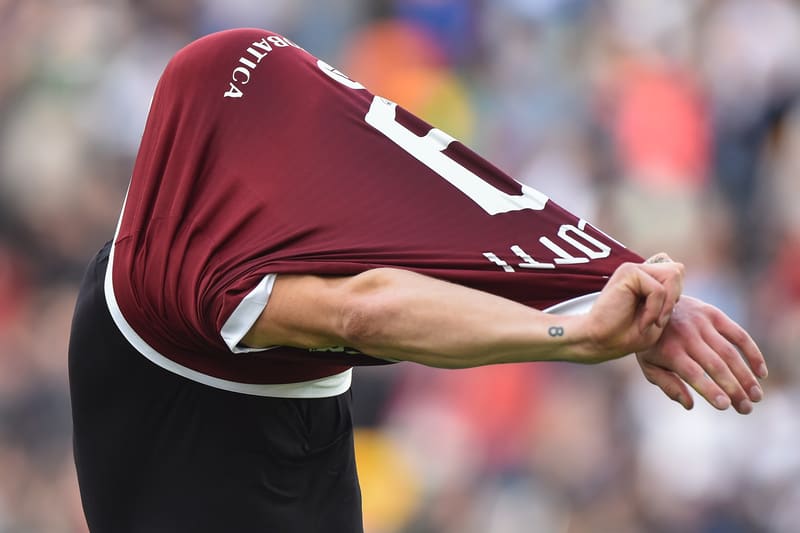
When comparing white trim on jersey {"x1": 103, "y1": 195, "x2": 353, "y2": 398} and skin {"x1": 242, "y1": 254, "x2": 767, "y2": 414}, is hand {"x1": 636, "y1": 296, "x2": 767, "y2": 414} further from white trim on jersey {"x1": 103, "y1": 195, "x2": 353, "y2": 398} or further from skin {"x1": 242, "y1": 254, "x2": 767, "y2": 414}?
white trim on jersey {"x1": 103, "y1": 195, "x2": 353, "y2": 398}

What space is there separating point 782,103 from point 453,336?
176 inches

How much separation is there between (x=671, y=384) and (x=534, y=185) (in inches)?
145

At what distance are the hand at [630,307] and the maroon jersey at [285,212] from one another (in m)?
0.21

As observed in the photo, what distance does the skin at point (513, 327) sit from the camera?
190cm

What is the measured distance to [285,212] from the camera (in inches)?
87.0

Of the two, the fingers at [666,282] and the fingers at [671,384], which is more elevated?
the fingers at [666,282]

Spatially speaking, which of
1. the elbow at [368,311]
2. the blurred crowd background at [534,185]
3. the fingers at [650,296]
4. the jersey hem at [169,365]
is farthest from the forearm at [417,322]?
the blurred crowd background at [534,185]

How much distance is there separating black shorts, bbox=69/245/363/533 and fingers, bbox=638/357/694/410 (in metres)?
0.80

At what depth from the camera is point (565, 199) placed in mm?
5688

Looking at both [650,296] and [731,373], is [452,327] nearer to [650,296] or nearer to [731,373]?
[650,296]

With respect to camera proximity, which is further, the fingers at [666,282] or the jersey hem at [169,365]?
the jersey hem at [169,365]

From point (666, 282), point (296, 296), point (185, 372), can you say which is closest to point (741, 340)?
point (666, 282)

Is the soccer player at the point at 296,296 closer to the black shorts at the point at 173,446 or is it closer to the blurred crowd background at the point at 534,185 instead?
the black shorts at the point at 173,446

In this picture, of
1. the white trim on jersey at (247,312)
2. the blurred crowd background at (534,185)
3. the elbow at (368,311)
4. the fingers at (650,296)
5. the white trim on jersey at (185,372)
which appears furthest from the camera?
the blurred crowd background at (534,185)
